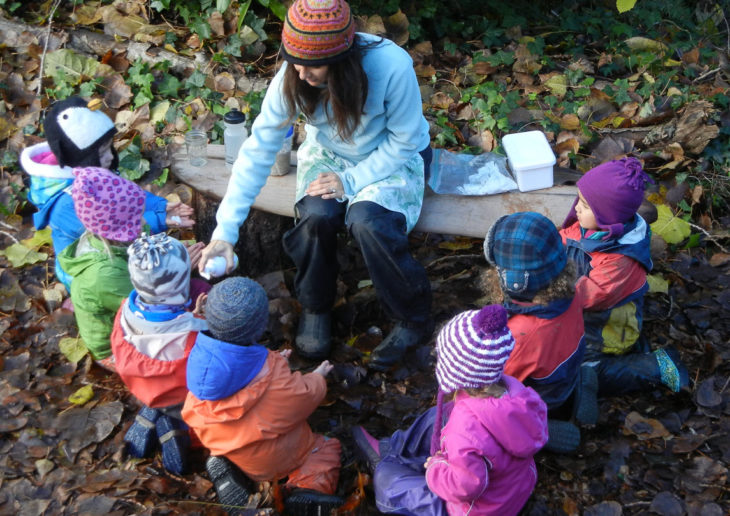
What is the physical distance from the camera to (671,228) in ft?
13.6

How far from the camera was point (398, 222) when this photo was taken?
11.3 ft

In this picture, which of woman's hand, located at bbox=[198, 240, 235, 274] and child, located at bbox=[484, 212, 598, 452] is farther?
woman's hand, located at bbox=[198, 240, 235, 274]

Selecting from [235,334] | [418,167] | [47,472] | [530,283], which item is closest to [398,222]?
[418,167]

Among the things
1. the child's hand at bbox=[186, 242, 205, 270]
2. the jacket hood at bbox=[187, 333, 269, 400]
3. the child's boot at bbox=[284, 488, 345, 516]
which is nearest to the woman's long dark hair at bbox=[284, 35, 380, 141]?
the child's hand at bbox=[186, 242, 205, 270]

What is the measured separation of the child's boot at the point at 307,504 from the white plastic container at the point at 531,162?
2.10 m

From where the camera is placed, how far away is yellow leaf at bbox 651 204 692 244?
4.14 meters

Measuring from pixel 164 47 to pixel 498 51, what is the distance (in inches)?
106

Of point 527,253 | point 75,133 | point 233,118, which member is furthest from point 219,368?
point 233,118

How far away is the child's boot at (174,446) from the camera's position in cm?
305

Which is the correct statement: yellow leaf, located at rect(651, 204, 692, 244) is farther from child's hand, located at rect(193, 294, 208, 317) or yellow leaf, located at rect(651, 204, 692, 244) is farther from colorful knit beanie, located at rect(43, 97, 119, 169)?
colorful knit beanie, located at rect(43, 97, 119, 169)

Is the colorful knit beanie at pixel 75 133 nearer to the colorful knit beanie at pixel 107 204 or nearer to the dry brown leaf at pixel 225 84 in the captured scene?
the colorful knit beanie at pixel 107 204

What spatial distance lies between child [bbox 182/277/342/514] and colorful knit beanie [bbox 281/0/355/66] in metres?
1.03

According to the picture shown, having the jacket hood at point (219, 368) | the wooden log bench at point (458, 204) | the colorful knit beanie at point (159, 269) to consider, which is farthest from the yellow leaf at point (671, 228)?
the colorful knit beanie at point (159, 269)

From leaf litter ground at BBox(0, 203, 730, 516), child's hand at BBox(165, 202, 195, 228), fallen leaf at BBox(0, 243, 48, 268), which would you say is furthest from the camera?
fallen leaf at BBox(0, 243, 48, 268)
